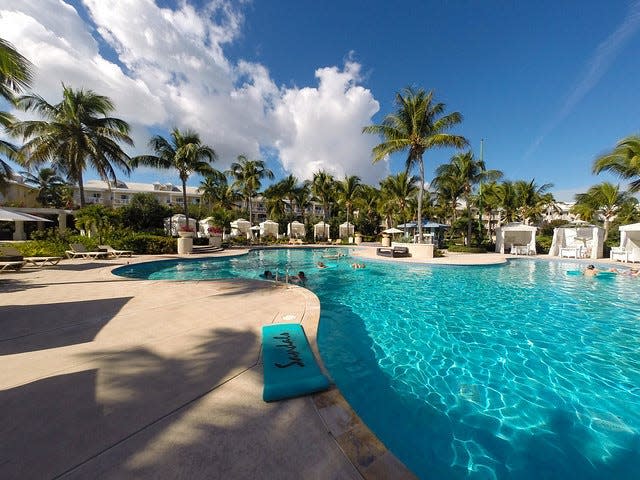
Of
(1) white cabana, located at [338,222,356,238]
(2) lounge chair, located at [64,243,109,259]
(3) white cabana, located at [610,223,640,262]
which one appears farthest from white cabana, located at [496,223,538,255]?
(2) lounge chair, located at [64,243,109,259]

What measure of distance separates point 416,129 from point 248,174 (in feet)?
65.7

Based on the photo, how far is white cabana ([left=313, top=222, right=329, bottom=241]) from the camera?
34.2 meters

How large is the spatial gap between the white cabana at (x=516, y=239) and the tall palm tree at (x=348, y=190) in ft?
57.7

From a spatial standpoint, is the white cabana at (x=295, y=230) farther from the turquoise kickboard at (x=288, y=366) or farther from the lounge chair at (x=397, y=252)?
the turquoise kickboard at (x=288, y=366)

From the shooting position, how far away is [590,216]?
105ft

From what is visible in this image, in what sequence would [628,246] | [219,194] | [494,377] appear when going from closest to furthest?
[494,377], [628,246], [219,194]

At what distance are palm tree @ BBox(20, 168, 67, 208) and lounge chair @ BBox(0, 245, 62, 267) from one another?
113ft

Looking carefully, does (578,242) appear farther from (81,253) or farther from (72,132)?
(72,132)

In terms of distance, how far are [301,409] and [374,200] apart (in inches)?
1441

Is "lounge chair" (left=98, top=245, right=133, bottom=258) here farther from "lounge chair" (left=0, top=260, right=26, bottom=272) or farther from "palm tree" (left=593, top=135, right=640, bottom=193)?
"palm tree" (left=593, top=135, right=640, bottom=193)

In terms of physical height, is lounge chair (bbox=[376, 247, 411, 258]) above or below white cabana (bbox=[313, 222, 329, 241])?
below

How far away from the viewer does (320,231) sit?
34562 millimetres

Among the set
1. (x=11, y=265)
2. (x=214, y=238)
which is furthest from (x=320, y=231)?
(x=11, y=265)

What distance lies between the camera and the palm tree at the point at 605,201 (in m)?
22.1
